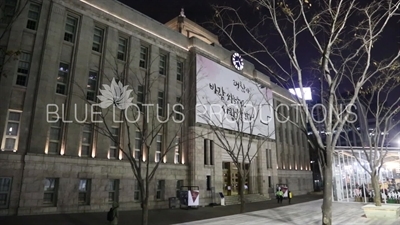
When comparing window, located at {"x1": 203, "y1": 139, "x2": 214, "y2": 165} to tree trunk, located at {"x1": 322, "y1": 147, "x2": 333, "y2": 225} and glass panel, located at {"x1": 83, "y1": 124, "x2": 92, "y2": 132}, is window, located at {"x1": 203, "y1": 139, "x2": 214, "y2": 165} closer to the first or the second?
glass panel, located at {"x1": 83, "y1": 124, "x2": 92, "y2": 132}

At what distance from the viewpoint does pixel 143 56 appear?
26.6 meters

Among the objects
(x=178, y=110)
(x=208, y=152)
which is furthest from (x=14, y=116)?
(x=208, y=152)

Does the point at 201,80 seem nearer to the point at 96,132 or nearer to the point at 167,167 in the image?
the point at 167,167

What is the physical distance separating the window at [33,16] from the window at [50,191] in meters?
10.7

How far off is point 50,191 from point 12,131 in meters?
4.57

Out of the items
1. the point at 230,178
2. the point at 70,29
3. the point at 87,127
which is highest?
the point at 70,29

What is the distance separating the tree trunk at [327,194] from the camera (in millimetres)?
9492

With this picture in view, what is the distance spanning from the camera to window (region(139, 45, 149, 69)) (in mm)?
26202

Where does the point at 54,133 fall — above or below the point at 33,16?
below

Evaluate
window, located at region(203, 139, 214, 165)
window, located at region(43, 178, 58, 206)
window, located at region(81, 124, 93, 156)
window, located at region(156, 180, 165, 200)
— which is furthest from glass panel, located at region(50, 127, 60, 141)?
window, located at region(203, 139, 214, 165)

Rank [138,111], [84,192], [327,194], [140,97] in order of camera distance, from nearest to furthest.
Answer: [327,194] → [84,192] → [138,111] → [140,97]

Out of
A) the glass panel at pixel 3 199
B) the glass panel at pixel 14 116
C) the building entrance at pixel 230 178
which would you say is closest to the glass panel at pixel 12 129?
the glass panel at pixel 14 116

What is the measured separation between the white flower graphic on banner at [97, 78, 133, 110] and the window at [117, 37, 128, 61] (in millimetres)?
2896

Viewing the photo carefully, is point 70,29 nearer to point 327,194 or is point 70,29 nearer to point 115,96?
point 115,96
